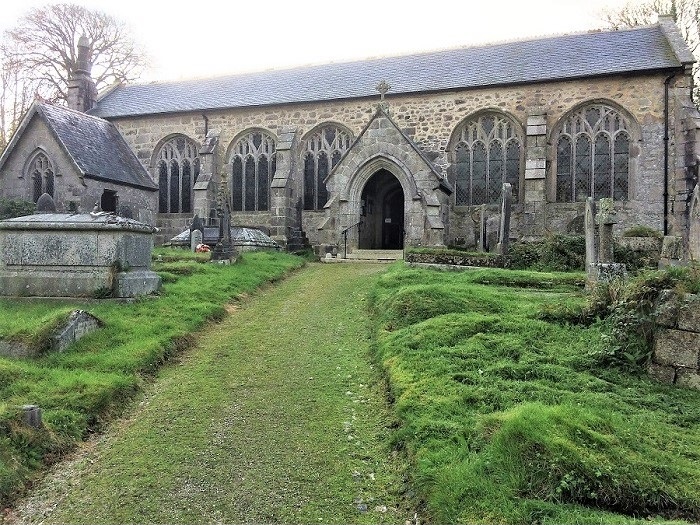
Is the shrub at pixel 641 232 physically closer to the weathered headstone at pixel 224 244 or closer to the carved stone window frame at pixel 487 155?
the carved stone window frame at pixel 487 155

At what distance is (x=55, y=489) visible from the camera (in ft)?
14.4

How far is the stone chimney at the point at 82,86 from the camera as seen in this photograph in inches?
998

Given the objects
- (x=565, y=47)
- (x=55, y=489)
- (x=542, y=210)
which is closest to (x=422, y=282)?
(x=55, y=489)

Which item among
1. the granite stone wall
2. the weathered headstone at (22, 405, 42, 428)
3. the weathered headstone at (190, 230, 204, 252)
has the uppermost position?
the weathered headstone at (190, 230, 204, 252)

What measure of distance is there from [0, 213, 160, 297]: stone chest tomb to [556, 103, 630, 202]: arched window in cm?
1609

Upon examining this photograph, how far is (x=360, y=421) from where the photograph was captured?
17.7 feet

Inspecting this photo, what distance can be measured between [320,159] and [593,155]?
35.5 ft

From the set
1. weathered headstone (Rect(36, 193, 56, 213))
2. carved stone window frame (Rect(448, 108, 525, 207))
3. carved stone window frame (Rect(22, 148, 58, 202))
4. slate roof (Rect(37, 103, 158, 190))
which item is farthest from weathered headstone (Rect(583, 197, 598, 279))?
carved stone window frame (Rect(22, 148, 58, 202))

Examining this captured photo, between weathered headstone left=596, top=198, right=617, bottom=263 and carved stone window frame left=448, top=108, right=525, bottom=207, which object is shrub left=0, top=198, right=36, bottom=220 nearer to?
carved stone window frame left=448, top=108, right=525, bottom=207

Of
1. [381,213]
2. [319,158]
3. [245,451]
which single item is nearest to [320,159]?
[319,158]

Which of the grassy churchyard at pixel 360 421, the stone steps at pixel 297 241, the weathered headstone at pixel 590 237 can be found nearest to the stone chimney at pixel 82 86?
the stone steps at pixel 297 241

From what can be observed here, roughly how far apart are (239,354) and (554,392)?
14.4 ft

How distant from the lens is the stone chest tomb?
29.3 ft

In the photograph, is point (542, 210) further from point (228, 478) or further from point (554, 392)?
point (228, 478)
